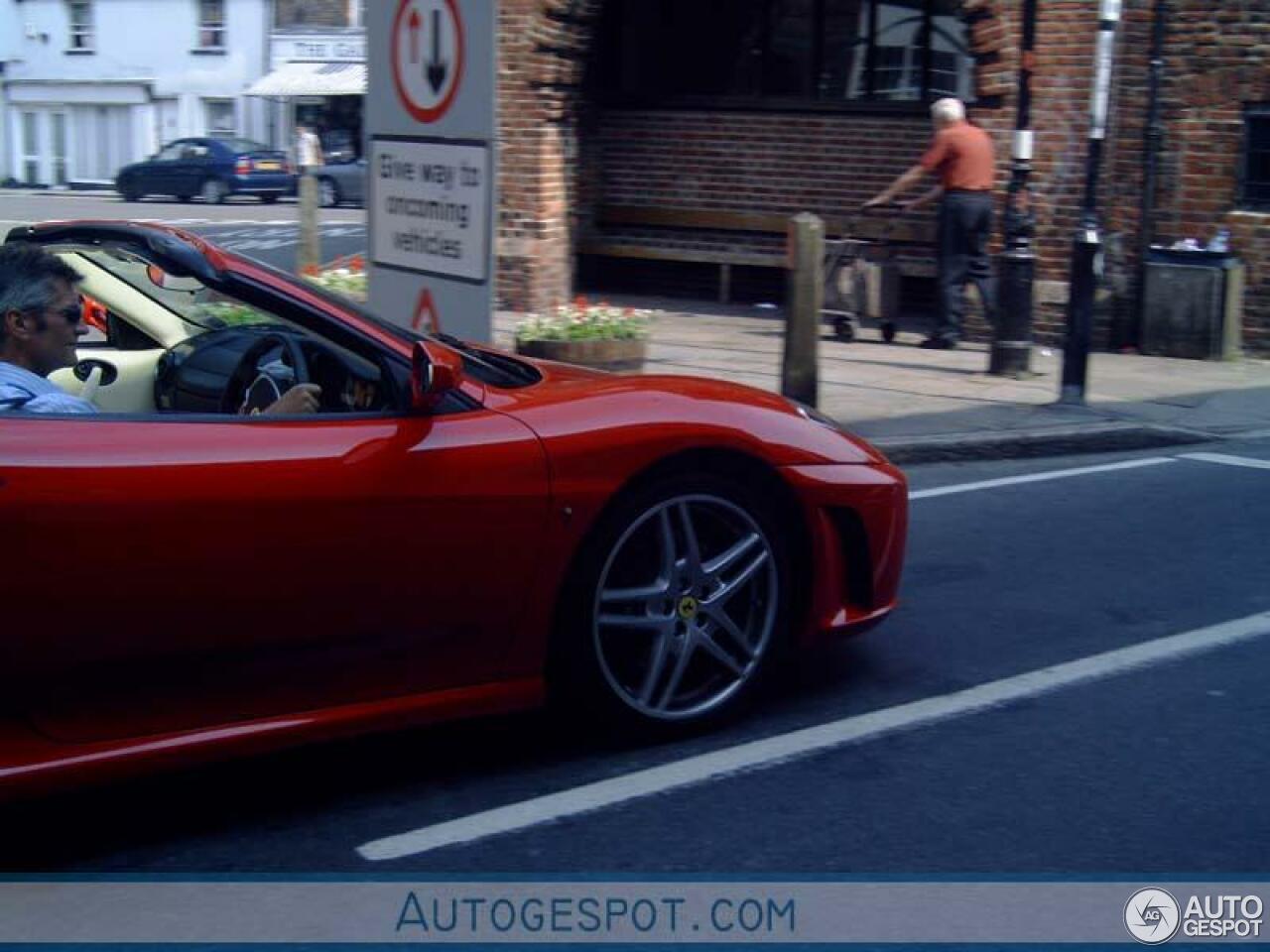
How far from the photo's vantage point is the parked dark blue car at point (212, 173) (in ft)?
123

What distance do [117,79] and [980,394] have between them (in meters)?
39.7

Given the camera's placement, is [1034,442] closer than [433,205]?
No

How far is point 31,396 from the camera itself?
153 inches

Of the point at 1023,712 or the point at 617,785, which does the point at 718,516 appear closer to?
the point at 617,785

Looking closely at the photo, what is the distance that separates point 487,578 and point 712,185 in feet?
42.4

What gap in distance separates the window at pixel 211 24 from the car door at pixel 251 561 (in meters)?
42.5

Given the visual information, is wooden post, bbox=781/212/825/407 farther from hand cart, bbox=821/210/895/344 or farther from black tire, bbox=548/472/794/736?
black tire, bbox=548/472/794/736

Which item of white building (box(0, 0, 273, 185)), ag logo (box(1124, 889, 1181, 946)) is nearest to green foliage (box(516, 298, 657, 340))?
ag logo (box(1124, 889, 1181, 946))

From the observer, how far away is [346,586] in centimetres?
399

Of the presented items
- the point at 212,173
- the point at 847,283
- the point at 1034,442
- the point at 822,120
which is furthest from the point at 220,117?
the point at 1034,442

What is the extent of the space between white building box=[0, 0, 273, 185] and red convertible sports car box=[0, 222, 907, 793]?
1617 inches

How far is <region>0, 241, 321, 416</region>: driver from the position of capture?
4062mm

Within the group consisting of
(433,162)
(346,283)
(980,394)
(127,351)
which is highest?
(433,162)

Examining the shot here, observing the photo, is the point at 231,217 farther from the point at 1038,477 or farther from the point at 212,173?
the point at 1038,477
